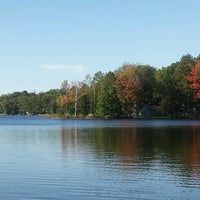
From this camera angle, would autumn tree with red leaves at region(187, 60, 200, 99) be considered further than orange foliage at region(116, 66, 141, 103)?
No

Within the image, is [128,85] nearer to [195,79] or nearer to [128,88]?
[128,88]

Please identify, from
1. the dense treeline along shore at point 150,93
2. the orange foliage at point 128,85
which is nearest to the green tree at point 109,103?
the dense treeline along shore at point 150,93

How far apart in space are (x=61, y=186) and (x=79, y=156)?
11550 mm

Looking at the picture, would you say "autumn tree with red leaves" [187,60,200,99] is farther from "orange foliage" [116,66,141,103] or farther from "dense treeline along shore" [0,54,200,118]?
"orange foliage" [116,66,141,103]

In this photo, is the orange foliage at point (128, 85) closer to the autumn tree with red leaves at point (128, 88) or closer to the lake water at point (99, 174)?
the autumn tree with red leaves at point (128, 88)

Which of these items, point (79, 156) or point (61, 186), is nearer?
point (61, 186)

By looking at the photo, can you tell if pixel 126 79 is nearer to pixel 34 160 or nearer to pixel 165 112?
pixel 165 112

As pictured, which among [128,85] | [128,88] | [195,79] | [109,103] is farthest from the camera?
[109,103]

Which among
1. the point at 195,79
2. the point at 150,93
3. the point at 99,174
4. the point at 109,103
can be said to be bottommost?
the point at 99,174

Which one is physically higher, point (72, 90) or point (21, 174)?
point (72, 90)

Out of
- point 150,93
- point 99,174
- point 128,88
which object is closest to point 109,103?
point 128,88

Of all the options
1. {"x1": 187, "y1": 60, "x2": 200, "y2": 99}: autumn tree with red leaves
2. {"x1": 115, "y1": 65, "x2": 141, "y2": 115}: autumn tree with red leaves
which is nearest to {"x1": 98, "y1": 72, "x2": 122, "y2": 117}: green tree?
{"x1": 115, "y1": 65, "x2": 141, "y2": 115}: autumn tree with red leaves

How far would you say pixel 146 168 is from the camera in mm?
24688

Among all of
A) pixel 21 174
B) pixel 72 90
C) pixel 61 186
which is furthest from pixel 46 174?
pixel 72 90
